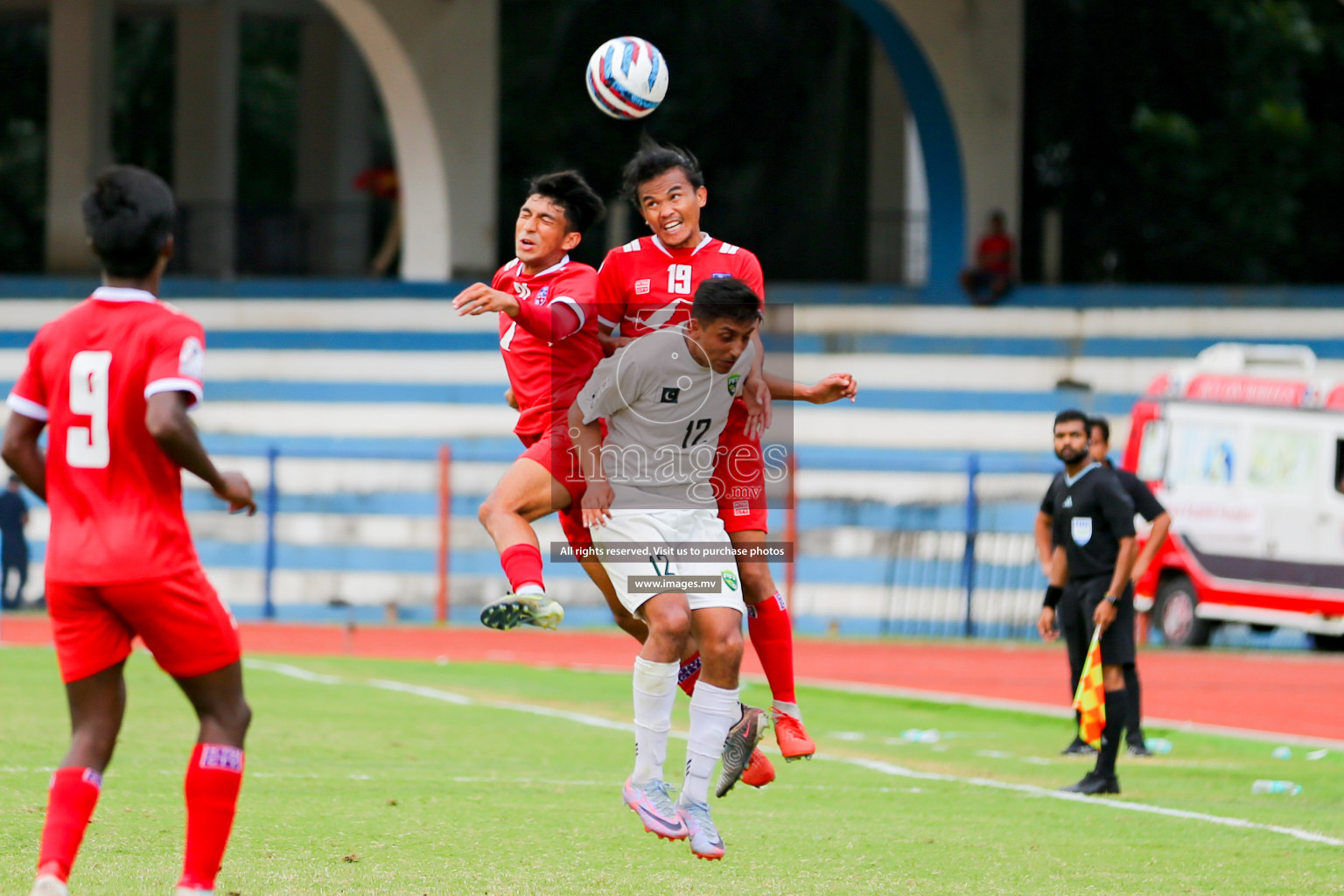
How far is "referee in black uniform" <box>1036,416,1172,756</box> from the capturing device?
11.6 metres

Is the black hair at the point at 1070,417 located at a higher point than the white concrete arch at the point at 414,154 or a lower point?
lower

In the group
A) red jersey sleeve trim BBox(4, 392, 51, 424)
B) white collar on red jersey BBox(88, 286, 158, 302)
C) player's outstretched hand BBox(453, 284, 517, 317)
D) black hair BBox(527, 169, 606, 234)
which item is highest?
black hair BBox(527, 169, 606, 234)

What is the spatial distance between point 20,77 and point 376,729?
25874 millimetres

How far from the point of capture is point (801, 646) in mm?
20734

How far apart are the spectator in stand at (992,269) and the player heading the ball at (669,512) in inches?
722

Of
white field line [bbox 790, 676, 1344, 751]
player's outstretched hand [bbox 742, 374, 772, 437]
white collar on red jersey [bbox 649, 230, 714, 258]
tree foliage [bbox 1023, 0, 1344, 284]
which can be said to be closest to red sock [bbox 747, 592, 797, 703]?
player's outstretched hand [bbox 742, 374, 772, 437]

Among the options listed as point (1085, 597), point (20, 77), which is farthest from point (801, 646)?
point (20, 77)

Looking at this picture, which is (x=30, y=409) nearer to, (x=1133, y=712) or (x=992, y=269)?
(x=1133, y=712)

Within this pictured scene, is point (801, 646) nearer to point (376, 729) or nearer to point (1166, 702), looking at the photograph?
point (1166, 702)

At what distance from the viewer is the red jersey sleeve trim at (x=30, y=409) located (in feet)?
18.5

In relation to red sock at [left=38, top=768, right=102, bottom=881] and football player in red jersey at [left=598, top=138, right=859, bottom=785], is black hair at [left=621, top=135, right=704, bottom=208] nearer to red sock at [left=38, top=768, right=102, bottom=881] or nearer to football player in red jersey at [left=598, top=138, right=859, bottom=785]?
football player in red jersey at [left=598, top=138, right=859, bottom=785]

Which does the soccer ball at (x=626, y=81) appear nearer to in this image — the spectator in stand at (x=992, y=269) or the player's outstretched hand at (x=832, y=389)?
the player's outstretched hand at (x=832, y=389)

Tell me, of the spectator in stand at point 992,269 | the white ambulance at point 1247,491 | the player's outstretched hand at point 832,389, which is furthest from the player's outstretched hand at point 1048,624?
the spectator in stand at point 992,269

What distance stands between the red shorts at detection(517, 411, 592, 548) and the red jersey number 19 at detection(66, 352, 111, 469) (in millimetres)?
2554
